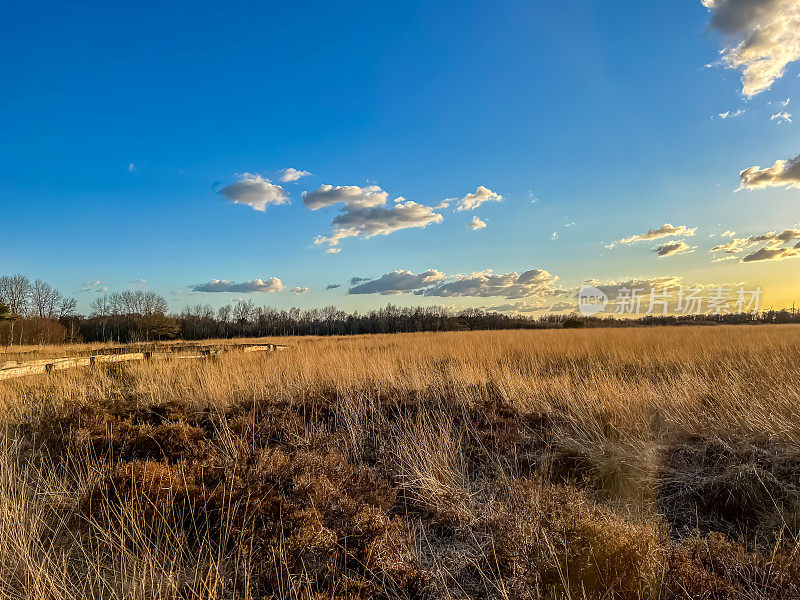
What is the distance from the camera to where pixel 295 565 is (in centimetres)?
354

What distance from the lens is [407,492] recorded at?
201 inches

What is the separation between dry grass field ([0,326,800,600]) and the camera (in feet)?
10.8

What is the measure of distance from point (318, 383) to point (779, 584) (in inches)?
301

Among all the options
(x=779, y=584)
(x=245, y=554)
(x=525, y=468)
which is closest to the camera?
(x=779, y=584)

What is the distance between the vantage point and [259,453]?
5.08 metres

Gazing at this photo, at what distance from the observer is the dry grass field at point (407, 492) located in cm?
330

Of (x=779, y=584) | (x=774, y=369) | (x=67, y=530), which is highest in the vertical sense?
(x=774, y=369)

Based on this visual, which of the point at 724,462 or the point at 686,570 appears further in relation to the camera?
the point at 724,462

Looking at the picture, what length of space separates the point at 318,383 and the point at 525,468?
4.92 meters

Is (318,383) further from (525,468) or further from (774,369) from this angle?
(774,369)

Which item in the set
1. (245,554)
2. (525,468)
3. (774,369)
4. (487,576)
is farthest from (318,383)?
(774,369)

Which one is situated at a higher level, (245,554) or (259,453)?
(259,453)

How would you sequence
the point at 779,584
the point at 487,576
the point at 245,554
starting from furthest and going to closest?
the point at 245,554, the point at 487,576, the point at 779,584

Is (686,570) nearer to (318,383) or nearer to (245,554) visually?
(245,554)
